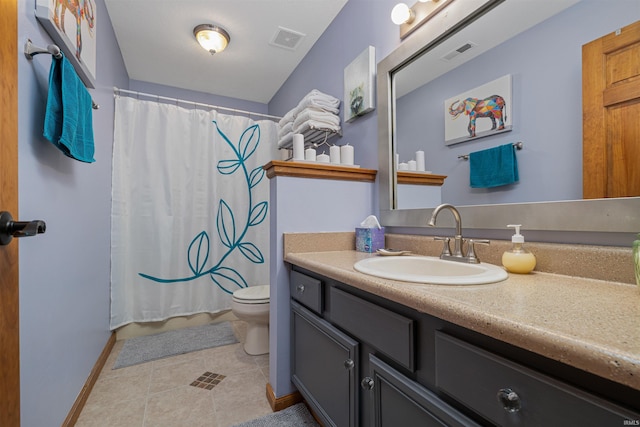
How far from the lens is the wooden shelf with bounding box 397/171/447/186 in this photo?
1.27 meters

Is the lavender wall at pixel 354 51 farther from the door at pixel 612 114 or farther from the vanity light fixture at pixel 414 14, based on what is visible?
the door at pixel 612 114

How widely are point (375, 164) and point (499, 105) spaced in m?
0.71

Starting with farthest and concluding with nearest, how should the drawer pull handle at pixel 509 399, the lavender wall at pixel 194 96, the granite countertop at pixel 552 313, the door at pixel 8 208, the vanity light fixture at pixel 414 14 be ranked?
1. the lavender wall at pixel 194 96
2. the vanity light fixture at pixel 414 14
3. the door at pixel 8 208
4. the drawer pull handle at pixel 509 399
5. the granite countertop at pixel 552 313

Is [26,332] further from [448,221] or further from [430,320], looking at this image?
[448,221]

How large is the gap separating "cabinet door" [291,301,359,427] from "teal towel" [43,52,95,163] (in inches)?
44.3

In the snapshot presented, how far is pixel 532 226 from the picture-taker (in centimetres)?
91

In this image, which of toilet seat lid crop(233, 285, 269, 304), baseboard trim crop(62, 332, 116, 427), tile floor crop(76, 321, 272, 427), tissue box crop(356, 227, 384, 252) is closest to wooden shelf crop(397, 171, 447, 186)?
tissue box crop(356, 227, 384, 252)

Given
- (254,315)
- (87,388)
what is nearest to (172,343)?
(87,388)

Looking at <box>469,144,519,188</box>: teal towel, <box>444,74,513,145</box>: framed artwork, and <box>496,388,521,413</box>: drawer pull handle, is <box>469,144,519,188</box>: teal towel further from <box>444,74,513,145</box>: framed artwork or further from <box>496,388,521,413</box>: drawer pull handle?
<box>496,388,521,413</box>: drawer pull handle

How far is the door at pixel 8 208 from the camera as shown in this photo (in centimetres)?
60

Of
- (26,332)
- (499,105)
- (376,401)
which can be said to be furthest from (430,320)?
(26,332)

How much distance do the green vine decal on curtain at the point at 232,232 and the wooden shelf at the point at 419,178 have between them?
5.05 feet

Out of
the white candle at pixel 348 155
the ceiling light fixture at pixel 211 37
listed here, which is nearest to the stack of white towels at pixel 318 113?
the white candle at pixel 348 155

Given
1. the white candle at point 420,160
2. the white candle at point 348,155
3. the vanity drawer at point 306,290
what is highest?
the white candle at point 348,155
